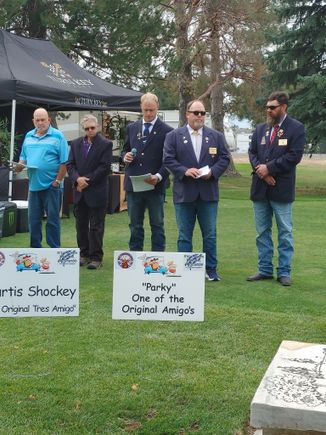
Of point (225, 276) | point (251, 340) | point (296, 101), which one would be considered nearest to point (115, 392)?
point (251, 340)

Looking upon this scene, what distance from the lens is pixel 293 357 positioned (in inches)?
128

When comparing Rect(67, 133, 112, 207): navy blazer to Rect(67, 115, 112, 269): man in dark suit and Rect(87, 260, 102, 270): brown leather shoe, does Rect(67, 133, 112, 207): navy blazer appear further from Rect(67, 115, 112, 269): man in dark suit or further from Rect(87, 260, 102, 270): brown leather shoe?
Rect(87, 260, 102, 270): brown leather shoe

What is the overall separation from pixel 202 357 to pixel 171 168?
2.38 meters

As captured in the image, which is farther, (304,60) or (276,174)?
(304,60)

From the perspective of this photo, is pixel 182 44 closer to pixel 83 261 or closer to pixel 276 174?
pixel 83 261

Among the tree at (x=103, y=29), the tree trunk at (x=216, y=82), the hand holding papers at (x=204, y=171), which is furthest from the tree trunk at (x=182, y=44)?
the hand holding papers at (x=204, y=171)

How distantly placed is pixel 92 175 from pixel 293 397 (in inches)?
181

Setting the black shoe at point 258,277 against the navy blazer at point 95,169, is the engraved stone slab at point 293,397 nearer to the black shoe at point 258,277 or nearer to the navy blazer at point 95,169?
the black shoe at point 258,277

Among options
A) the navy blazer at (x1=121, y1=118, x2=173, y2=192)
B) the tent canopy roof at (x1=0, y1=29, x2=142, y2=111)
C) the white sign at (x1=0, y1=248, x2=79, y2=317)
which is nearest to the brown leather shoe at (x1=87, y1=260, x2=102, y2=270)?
the navy blazer at (x1=121, y1=118, x2=173, y2=192)

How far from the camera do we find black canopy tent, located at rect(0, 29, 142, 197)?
435 inches

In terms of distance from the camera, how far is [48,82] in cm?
1189

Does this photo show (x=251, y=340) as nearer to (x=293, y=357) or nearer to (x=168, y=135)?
(x=293, y=357)

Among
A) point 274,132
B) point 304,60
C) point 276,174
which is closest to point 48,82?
point 274,132

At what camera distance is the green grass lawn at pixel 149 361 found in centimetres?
343
